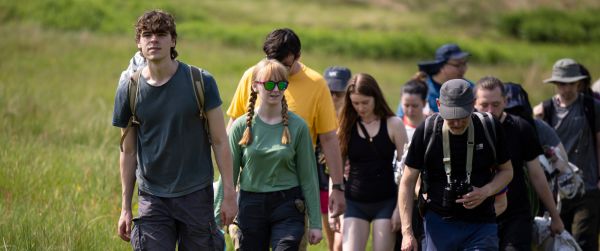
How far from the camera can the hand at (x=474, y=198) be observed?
6.55 metres

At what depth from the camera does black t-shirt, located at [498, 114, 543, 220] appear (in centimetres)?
761

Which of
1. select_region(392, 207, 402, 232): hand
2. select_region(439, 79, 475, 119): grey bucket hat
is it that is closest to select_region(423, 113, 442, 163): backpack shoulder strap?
select_region(439, 79, 475, 119): grey bucket hat

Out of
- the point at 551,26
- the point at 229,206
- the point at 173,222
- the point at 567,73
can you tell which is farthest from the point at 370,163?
the point at 551,26

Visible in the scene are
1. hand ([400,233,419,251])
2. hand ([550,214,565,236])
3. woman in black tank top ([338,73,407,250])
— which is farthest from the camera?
woman in black tank top ([338,73,407,250])

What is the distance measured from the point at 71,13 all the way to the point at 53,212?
2739cm

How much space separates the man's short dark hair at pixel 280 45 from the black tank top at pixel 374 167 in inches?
51.0

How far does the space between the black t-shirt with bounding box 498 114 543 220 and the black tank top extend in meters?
1.01

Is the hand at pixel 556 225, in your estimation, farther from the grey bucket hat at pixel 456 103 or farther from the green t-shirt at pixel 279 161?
the green t-shirt at pixel 279 161

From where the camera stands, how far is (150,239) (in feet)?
20.1

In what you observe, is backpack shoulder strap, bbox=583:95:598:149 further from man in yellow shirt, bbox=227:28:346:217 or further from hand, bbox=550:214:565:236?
man in yellow shirt, bbox=227:28:346:217

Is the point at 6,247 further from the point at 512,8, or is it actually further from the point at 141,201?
the point at 512,8

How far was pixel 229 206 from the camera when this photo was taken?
6266mm

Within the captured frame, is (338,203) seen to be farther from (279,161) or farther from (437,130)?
(437,130)

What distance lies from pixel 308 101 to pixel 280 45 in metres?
0.57
